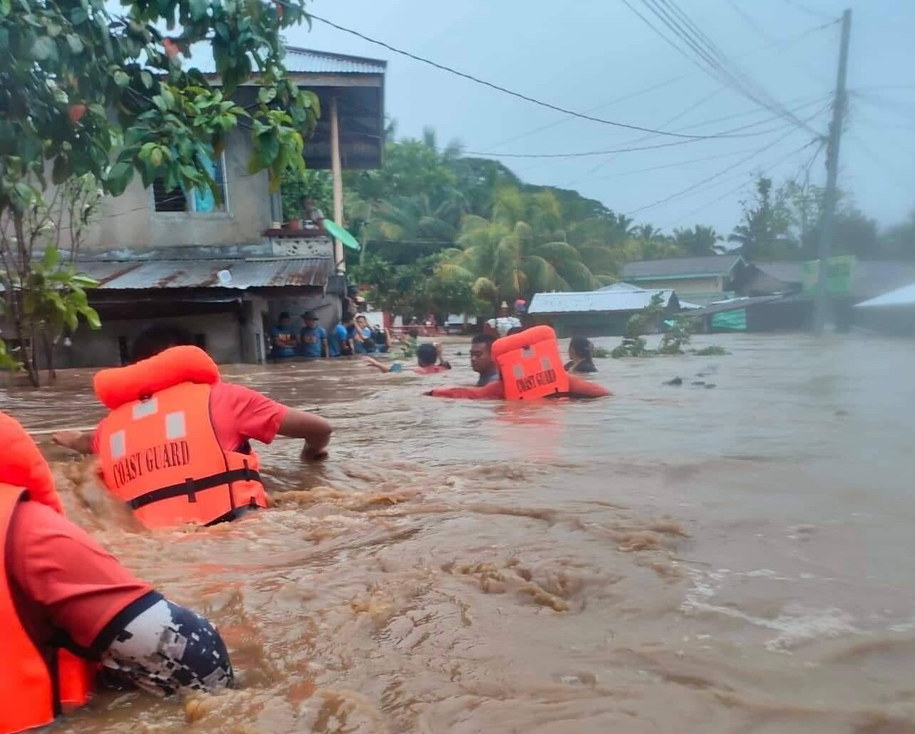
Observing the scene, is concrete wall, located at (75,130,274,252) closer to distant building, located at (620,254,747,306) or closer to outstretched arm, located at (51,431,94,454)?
outstretched arm, located at (51,431,94,454)

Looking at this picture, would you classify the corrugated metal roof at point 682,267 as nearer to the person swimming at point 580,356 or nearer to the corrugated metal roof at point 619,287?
the corrugated metal roof at point 619,287

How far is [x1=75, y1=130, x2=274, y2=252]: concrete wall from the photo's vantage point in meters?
14.4

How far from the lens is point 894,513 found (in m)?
3.73

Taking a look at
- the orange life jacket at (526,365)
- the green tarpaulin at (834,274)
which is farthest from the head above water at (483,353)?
the green tarpaulin at (834,274)

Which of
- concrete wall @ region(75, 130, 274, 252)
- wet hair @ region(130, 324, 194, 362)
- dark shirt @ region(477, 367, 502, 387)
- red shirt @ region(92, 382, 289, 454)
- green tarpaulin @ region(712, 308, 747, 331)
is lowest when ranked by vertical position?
green tarpaulin @ region(712, 308, 747, 331)

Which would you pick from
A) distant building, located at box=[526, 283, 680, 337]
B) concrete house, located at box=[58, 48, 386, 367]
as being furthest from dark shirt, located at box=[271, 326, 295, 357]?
distant building, located at box=[526, 283, 680, 337]

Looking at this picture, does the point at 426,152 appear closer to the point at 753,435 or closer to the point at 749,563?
the point at 753,435

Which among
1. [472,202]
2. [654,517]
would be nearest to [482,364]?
[654,517]

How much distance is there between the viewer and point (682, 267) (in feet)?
140

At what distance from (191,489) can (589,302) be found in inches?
1141

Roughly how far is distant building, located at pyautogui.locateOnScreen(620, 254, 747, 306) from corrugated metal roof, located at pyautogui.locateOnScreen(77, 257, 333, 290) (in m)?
27.0

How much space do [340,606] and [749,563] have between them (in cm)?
142

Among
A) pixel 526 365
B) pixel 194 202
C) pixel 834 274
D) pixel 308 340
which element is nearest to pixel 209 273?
pixel 194 202

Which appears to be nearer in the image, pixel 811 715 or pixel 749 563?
pixel 811 715
